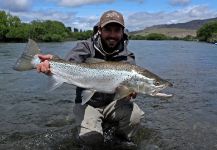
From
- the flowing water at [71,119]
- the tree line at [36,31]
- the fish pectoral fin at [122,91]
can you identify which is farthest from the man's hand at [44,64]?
the tree line at [36,31]

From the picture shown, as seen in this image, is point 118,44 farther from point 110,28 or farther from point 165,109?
point 165,109

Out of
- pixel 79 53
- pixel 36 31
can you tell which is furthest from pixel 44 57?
pixel 36 31

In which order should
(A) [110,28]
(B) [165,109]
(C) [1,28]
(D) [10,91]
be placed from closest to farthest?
(A) [110,28]
(B) [165,109]
(D) [10,91]
(C) [1,28]

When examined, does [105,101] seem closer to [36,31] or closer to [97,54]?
[97,54]

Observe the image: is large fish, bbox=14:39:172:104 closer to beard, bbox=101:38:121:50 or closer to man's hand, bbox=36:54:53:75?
man's hand, bbox=36:54:53:75

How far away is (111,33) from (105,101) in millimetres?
1233

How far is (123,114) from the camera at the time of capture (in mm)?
7164

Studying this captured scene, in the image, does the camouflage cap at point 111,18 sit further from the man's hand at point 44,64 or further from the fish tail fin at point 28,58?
the fish tail fin at point 28,58

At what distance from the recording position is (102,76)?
6.32 meters

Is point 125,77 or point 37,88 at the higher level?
point 125,77

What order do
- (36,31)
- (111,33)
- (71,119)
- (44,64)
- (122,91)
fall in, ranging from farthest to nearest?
(36,31) < (71,119) < (111,33) < (44,64) < (122,91)

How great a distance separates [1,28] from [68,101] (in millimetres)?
110568

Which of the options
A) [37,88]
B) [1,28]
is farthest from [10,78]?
[1,28]

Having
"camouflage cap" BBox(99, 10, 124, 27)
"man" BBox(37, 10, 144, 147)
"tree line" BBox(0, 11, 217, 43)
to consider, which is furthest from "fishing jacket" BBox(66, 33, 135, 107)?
"tree line" BBox(0, 11, 217, 43)
